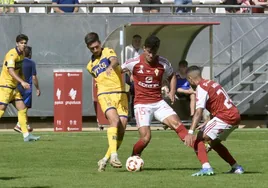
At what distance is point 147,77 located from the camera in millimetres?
15812

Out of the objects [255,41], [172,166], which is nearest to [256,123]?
[255,41]

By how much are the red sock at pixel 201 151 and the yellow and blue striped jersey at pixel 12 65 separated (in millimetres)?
7915

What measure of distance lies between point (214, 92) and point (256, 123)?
1635cm

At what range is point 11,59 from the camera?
71.2 feet

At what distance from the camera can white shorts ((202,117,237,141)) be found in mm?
14836

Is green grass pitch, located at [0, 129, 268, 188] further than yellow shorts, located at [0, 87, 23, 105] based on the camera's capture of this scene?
No

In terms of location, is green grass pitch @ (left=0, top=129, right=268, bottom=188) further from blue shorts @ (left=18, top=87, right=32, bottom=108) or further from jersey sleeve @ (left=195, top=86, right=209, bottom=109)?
Result: blue shorts @ (left=18, top=87, right=32, bottom=108)

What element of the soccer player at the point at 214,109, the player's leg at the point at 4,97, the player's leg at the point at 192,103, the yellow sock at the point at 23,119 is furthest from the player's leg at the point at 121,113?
the player's leg at the point at 192,103

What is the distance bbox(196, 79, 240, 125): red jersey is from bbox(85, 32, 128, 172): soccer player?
186 centimetres

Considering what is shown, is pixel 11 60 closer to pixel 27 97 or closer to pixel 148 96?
pixel 27 97

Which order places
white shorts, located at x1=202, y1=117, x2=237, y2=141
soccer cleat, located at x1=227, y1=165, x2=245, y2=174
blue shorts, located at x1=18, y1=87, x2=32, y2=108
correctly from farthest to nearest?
blue shorts, located at x1=18, y1=87, x2=32, y2=108 → soccer cleat, located at x1=227, y1=165, x2=245, y2=174 → white shorts, located at x1=202, y1=117, x2=237, y2=141

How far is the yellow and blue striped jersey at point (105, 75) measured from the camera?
16406mm

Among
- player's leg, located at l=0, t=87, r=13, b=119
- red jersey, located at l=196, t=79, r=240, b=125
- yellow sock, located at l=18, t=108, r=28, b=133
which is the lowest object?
yellow sock, located at l=18, t=108, r=28, b=133

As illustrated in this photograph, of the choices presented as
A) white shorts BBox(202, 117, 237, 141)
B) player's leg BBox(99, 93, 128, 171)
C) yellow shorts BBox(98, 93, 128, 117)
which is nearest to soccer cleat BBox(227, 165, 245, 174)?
white shorts BBox(202, 117, 237, 141)
